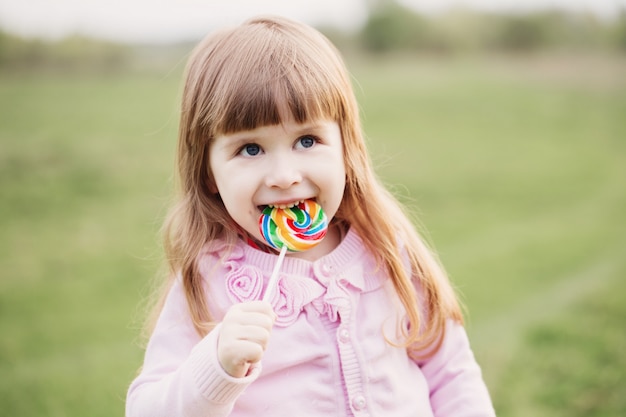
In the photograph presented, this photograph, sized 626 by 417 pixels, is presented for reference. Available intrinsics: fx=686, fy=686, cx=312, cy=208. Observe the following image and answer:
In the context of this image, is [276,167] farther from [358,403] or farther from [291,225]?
[358,403]

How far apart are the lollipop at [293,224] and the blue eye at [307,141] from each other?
0.13 metres

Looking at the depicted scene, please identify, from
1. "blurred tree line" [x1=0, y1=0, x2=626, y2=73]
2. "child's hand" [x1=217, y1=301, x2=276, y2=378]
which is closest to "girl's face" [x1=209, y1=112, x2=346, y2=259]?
"child's hand" [x1=217, y1=301, x2=276, y2=378]

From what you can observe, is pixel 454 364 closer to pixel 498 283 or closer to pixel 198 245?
pixel 198 245

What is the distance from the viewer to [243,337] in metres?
1.32

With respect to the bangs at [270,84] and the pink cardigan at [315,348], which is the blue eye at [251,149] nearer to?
the bangs at [270,84]

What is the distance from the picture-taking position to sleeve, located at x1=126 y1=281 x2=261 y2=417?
53.3 inches

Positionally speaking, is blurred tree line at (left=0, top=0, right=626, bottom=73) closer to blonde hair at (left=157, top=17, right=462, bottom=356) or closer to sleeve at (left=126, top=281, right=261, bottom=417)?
blonde hair at (left=157, top=17, right=462, bottom=356)

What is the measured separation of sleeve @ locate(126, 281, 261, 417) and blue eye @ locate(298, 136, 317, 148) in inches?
17.4

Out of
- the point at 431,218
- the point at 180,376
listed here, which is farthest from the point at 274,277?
the point at 431,218

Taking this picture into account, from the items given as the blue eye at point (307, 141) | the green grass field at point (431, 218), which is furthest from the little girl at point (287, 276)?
the green grass field at point (431, 218)

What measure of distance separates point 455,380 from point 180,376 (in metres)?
0.70

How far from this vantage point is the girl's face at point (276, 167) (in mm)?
1479

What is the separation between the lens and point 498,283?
14.8 feet

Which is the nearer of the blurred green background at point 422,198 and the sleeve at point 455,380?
the sleeve at point 455,380
